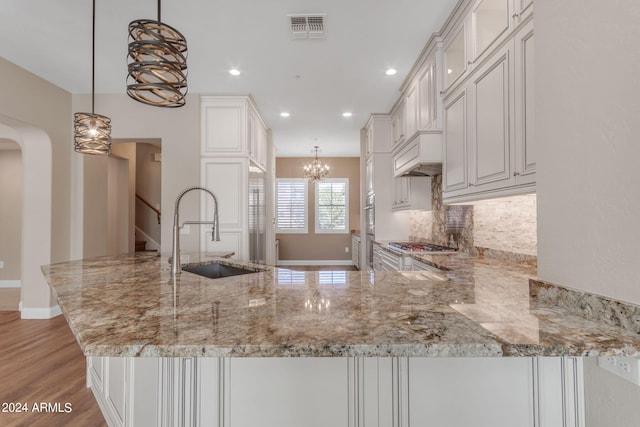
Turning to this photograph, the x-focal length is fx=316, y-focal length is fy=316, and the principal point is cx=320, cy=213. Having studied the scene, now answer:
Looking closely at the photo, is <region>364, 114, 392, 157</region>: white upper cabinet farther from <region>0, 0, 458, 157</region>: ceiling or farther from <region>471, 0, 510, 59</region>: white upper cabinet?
<region>471, 0, 510, 59</region>: white upper cabinet

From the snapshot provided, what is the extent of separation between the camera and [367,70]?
11.4 ft

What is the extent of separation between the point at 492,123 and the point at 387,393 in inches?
68.3

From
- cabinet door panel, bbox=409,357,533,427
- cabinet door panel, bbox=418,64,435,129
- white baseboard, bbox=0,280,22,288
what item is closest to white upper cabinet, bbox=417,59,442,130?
cabinet door panel, bbox=418,64,435,129

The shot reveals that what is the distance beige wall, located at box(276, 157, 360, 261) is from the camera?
26.5ft

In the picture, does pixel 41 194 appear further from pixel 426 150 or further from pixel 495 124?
pixel 495 124

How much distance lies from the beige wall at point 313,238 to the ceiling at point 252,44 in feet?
12.0

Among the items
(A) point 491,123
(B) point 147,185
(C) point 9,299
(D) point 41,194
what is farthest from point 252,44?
(C) point 9,299

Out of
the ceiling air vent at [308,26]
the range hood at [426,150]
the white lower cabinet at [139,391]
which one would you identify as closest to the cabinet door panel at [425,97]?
the range hood at [426,150]

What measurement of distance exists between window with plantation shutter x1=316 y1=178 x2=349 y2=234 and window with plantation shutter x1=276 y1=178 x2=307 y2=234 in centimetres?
36

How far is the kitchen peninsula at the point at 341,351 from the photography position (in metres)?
0.74

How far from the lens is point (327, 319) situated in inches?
36.1

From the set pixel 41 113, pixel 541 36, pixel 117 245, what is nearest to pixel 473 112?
pixel 541 36

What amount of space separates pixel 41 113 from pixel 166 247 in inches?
82.7

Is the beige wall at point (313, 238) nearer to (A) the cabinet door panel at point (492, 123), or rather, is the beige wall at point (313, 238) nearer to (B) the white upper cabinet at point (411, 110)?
(B) the white upper cabinet at point (411, 110)
